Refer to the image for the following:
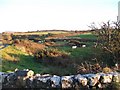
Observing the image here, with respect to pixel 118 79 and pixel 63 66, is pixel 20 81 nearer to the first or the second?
pixel 118 79

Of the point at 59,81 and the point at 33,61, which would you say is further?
the point at 33,61

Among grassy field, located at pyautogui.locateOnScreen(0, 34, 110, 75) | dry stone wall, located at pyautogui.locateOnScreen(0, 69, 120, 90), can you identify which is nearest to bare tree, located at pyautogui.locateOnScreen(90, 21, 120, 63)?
grassy field, located at pyautogui.locateOnScreen(0, 34, 110, 75)

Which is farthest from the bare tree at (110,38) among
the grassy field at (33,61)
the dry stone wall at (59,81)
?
the dry stone wall at (59,81)

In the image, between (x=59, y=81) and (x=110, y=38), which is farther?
(x=110, y=38)

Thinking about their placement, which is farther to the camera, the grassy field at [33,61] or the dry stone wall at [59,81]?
the grassy field at [33,61]

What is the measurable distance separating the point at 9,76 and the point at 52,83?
202 cm

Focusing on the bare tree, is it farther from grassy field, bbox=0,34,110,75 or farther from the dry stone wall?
the dry stone wall

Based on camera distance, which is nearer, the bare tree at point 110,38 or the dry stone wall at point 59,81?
the dry stone wall at point 59,81

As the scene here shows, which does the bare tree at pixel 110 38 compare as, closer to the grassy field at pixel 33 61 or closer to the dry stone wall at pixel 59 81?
the grassy field at pixel 33 61

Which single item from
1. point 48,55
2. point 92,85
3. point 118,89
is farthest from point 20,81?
point 48,55

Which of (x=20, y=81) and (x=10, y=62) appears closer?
(x=20, y=81)

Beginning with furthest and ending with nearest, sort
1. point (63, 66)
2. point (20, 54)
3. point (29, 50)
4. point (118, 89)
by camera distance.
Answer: point (29, 50) → point (20, 54) → point (63, 66) → point (118, 89)

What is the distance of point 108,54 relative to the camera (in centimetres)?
2133

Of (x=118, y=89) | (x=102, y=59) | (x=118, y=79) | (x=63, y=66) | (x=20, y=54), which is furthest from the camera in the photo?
(x=20, y=54)
